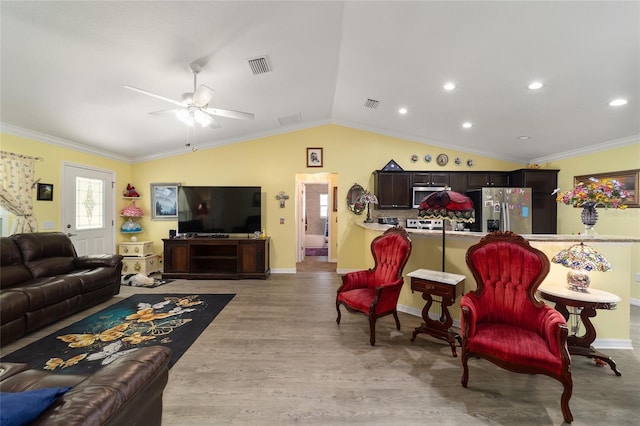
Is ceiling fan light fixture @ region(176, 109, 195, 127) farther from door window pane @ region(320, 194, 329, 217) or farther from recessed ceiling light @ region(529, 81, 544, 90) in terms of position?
door window pane @ region(320, 194, 329, 217)

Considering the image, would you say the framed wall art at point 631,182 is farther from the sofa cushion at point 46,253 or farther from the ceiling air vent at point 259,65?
the sofa cushion at point 46,253

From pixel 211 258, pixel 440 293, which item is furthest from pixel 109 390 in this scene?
pixel 211 258

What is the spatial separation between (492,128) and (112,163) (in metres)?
7.44

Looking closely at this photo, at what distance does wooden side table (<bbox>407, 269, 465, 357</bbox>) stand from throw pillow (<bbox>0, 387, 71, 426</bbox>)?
2.68 m

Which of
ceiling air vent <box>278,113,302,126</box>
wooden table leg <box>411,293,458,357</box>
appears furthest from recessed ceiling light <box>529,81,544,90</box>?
ceiling air vent <box>278,113,302,126</box>

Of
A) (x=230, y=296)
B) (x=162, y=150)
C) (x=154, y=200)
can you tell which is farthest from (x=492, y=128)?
(x=154, y=200)

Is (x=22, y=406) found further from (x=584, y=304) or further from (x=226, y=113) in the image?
(x=584, y=304)

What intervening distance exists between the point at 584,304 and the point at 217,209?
17.9 ft

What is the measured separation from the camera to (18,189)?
3.53 m

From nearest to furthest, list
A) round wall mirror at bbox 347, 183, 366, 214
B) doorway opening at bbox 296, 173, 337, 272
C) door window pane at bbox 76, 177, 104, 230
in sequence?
1. door window pane at bbox 76, 177, 104, 230
2. round wall mirror at bbox 347, 183, 366, 214
3. doorway opening at bbox 296, 173, 337, 272

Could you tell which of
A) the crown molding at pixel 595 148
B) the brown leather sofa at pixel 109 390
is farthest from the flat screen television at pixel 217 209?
the crown molding at pixel 595 148

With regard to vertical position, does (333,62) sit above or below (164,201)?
above

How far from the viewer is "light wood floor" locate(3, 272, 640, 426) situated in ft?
5.59

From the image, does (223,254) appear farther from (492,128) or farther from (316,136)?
(492,128)
